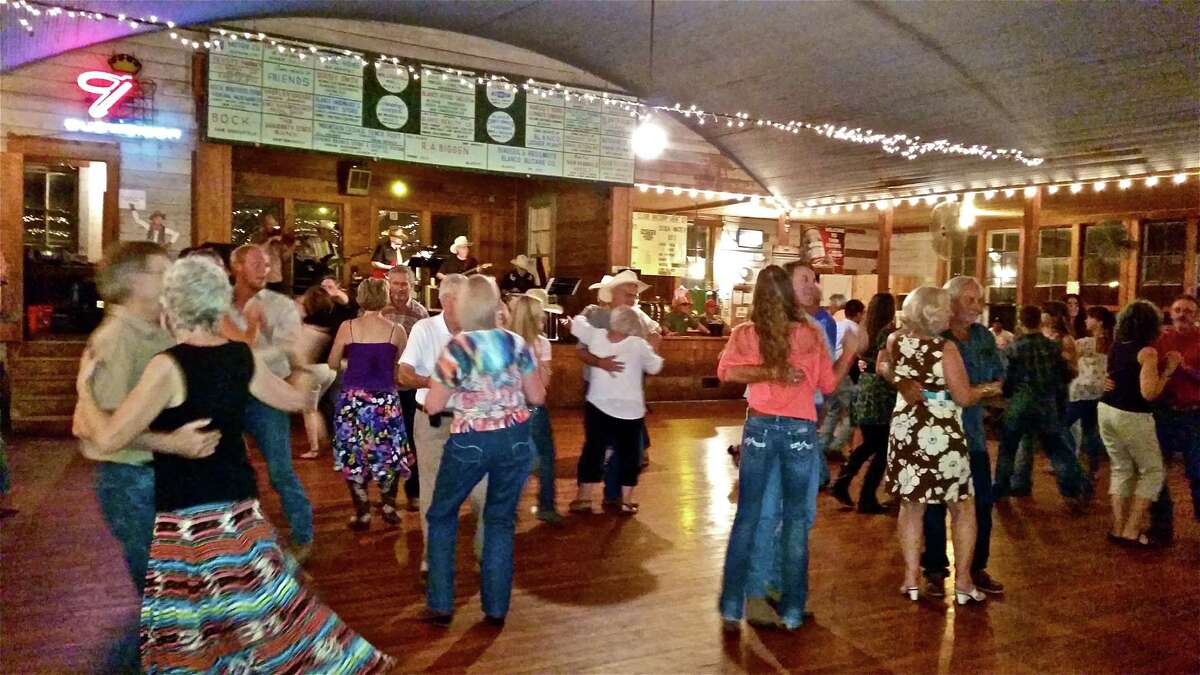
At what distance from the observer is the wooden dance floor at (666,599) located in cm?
346

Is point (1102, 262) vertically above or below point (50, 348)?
above

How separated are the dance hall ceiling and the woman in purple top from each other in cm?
463

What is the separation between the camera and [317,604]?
2637 mm

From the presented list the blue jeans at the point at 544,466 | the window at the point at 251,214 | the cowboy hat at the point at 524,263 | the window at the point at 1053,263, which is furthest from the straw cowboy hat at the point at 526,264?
the window at the point at 1053,263

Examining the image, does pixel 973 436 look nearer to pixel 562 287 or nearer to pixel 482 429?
pixel 482 429

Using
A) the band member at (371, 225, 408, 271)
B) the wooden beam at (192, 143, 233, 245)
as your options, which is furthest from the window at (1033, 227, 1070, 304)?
the wooden beam at (192, 143, 233, 245)

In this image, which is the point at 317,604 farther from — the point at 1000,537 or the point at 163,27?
the point at 163,27

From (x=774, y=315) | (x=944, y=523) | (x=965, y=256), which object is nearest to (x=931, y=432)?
(x=944, y=523)

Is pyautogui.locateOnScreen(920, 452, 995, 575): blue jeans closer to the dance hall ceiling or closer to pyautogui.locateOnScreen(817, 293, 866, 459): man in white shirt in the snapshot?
pyautogui.locateOnScreen(817, 293, 866, 459): man in white shirt

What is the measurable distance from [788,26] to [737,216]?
629cm

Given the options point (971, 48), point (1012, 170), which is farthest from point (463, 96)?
point (1012, 170)

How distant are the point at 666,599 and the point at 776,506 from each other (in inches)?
31.0

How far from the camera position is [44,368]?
26.8ft

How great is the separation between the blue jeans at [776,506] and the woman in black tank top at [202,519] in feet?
6.09
